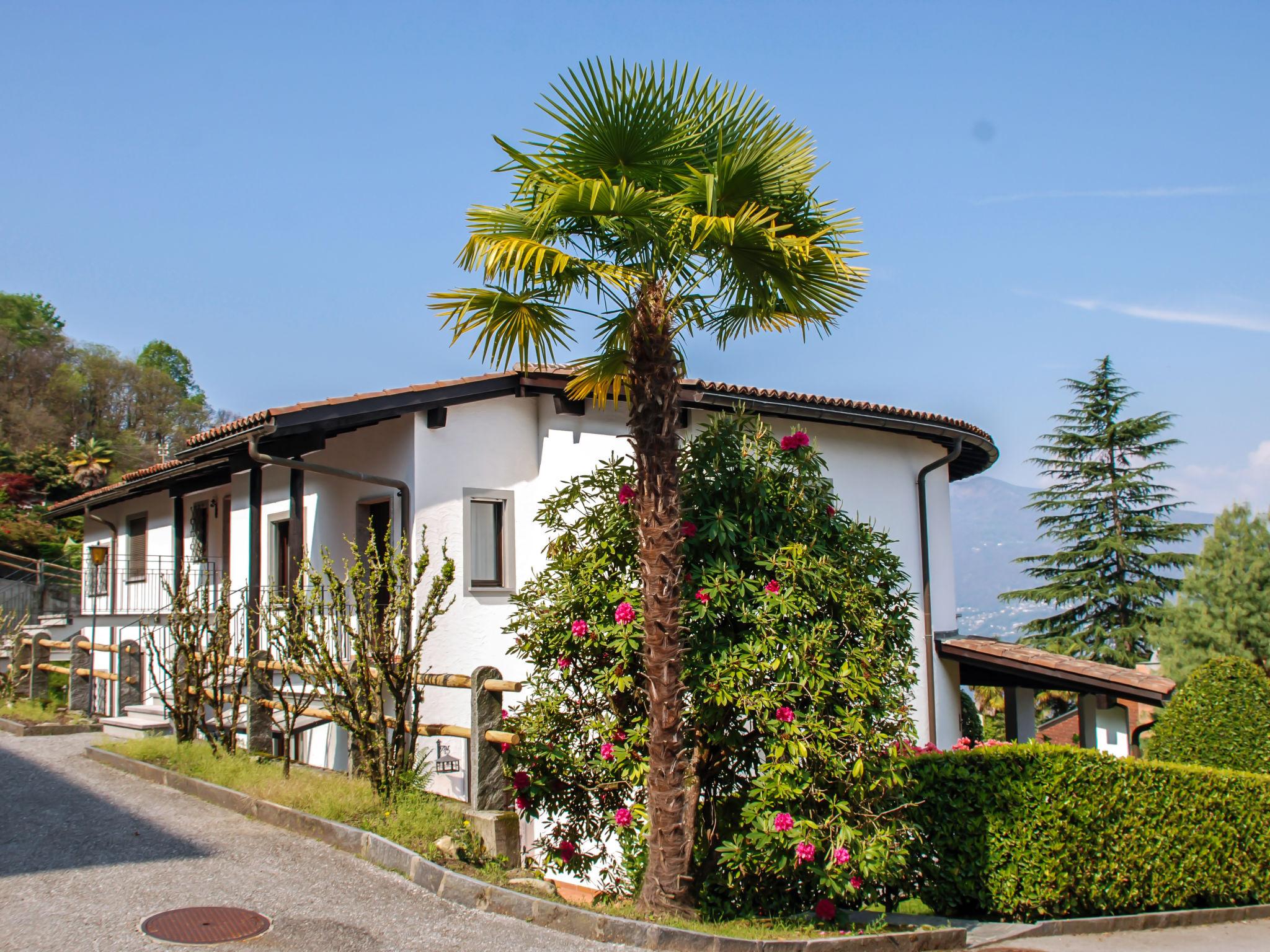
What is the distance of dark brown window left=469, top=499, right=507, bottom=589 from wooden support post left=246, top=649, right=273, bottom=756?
8.42ft

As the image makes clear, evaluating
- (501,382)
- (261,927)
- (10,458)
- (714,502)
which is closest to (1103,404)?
(501,382)

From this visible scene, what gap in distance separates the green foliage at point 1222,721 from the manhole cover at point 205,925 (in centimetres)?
1062

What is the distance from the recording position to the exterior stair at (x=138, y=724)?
1231cm

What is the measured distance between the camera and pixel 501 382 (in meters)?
12.3

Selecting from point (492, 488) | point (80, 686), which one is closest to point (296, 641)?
point (492, 488)

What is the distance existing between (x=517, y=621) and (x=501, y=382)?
16.2 feet

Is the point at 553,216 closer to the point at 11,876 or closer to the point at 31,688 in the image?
the point at 11,876

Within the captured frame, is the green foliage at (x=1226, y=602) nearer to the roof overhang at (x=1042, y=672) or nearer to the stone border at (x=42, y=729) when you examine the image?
the roof overhang at (x=1042, y=672)

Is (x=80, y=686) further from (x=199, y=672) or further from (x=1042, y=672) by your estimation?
(x=1042, y=672)

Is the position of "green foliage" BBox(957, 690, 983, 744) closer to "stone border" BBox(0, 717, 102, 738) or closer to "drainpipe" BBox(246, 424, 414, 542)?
"drainpipe" BBox(246, 424, 414, 542)

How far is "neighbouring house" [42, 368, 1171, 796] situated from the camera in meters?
11.6

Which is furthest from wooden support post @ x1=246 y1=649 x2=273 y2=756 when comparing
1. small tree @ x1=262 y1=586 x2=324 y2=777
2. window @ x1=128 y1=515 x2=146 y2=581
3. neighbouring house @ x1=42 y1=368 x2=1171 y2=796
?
window @ x1=128 y1=515 x2=146 y2=581

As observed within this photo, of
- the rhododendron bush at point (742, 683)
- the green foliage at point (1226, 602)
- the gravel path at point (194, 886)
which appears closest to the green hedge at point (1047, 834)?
the rhododendron bush at point (742, 683)

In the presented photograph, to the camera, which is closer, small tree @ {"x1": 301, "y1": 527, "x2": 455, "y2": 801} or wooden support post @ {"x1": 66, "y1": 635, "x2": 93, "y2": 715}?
small tree @ {"x1": 301, "y1": 527, "x2": 455, "y2": 801}
